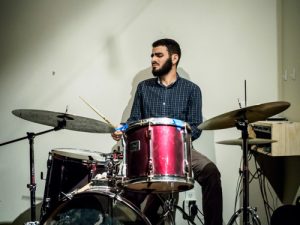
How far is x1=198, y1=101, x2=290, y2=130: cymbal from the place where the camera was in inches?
84.4

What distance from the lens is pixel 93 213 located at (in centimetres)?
230

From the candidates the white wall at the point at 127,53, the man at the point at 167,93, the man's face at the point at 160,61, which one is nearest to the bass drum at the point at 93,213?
the man at the point at 167,93

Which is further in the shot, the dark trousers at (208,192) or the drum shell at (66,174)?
the dark trousers at (208,192)

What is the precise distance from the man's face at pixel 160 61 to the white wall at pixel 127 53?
0.85ft

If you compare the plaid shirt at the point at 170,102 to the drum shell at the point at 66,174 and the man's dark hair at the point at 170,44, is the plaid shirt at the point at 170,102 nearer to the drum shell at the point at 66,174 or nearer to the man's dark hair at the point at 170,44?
the man's dark hair at the point at 170,44

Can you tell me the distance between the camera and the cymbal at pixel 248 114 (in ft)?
7.03

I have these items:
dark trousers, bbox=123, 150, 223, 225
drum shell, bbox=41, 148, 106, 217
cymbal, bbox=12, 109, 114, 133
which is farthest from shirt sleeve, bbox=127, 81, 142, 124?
drum shell, bbox=41, 148, 106, 217

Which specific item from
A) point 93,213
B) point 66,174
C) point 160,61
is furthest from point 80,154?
point 160,61

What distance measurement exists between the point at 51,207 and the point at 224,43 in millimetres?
1948

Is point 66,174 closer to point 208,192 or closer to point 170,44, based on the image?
point 208,192

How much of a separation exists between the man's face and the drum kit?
28.7 inches

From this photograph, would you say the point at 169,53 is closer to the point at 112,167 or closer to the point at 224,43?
the point at 224,43

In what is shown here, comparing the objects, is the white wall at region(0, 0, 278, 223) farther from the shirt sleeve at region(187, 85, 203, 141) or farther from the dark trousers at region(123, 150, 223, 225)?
the dark trousers at region(123, 150, 223, 225)

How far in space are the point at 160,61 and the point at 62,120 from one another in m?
0.93
